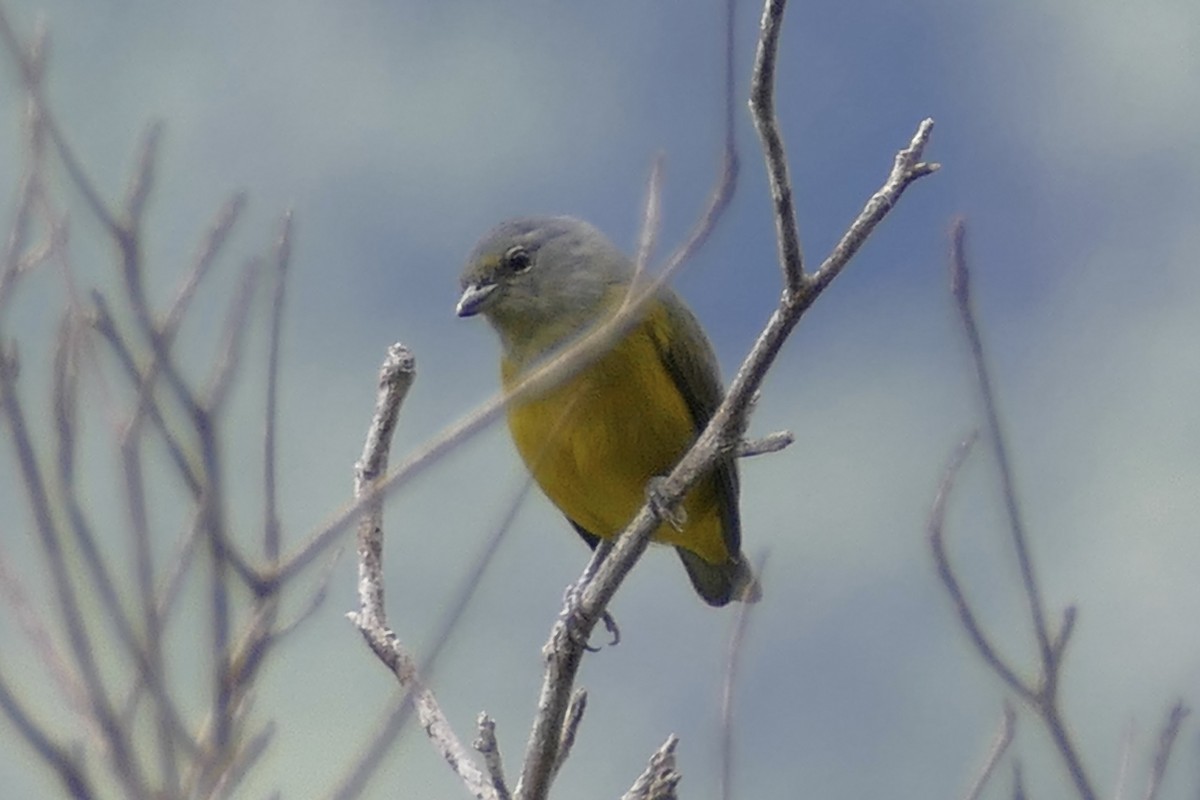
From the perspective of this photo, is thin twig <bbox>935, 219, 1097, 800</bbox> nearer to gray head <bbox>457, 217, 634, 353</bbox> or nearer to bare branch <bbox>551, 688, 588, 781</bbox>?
bare branch <bbox>551, 688, 588, 781</bbox>

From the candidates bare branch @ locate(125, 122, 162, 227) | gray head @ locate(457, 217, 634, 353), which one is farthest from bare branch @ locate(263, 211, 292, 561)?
gray head @ locate(457, 217, 634, 353)

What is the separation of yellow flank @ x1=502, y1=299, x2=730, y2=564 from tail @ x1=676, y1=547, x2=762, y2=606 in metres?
0.74

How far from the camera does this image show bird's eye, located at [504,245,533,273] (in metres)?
4.86

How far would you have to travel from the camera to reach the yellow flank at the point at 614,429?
13.9 ft

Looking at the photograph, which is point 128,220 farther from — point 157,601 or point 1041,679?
point 1041,679

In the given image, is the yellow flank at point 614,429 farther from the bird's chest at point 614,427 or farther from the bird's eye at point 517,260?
the bird's eye at point 517,260

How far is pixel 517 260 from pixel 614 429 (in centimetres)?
91

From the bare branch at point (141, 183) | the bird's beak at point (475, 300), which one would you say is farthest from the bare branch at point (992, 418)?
the bird's beak at point (475, 300)

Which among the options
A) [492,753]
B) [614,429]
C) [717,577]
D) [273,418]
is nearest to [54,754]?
[273,418]

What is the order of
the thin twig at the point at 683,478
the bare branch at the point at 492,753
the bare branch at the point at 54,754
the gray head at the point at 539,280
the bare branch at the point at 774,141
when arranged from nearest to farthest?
the bare branch at the point at 54,754 < the bare branch at the point at 774,141 < the thin twig at the point at 683,478 < the bare branch at the point at 492,753 < the gray head at the point at 539,280

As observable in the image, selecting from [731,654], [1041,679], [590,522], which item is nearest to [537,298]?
[590,522]

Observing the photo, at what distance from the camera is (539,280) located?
479cm

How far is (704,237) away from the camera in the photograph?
193 cm

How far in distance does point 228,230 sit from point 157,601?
648 millimetres
